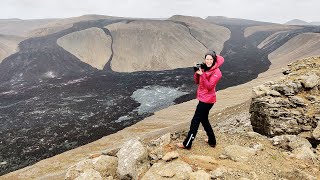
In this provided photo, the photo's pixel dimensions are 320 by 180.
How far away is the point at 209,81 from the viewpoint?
469 inches

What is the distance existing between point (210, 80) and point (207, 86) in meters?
0.24

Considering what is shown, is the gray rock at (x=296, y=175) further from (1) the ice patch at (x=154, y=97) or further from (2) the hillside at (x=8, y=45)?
A: (2) the hillside at (x=8, y=45)

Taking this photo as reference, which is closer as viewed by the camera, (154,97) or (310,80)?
(310,80)

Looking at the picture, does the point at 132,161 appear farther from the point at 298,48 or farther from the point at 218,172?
the point at 298,48

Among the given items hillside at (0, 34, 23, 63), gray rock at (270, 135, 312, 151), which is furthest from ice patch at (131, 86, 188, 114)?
hillside at (0, 34, 23, 63)

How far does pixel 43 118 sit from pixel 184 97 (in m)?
29.8

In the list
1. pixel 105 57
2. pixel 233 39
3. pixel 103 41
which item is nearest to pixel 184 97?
pixel 105 57

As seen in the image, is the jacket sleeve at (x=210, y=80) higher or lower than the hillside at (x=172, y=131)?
higher

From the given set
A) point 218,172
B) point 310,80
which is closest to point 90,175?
point 218,172

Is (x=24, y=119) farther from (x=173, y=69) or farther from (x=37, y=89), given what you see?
(x=173, y=69)

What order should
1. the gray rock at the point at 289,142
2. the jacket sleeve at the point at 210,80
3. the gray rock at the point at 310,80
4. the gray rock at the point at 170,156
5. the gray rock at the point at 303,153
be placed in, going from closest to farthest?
the gray rock at the point at 170,156
the jacket sleeve at the point at 210,80
the gray rock at the point at 303,153
the gray rock at the point at 289,142
the gray rock at the point at 310,80

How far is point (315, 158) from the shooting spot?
497 inches

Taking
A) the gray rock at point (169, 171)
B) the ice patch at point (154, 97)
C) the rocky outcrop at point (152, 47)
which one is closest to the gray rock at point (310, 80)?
the gray rock at point (169, 171)

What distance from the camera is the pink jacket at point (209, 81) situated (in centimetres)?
1184
